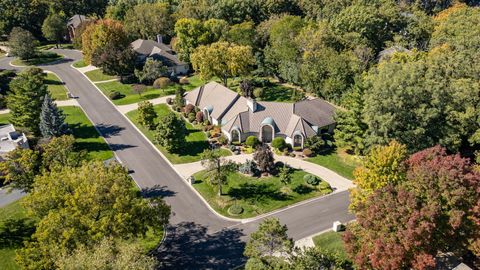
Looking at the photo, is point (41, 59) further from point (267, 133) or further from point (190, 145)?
point (267, 133)

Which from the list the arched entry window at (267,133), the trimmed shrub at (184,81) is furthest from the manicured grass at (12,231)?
the trimmed shrub at (184,81)

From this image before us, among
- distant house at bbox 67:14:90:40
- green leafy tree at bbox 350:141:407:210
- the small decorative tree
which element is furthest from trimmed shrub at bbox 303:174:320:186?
distant house at bbox 67:14:90:40

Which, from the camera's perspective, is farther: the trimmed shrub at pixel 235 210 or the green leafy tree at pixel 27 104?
the green leafy tree at pixel 27 104

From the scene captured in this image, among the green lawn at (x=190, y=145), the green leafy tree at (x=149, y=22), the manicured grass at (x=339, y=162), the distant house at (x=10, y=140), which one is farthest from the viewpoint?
the green leafy tree at (x=149, y=22)

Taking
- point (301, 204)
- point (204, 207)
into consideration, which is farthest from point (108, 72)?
point (301, 204)

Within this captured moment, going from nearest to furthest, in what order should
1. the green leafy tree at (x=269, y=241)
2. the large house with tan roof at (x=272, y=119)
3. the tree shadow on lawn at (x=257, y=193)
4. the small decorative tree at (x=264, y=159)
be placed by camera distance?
the green leafy tree at (x=269, y=241) < the tree shadow on lawn at (x=257, y=193) < the small decorative tree at (x=264, y=159) < the large house with tan roof at (x=272, y=119)

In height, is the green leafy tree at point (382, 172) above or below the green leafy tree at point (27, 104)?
below

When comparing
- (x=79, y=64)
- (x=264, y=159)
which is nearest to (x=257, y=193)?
(x=264, y=159)

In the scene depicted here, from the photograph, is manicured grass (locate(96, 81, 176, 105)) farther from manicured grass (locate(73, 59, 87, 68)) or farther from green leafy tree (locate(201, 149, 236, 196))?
green leafy tree (locate(201, 149, 236, 196))

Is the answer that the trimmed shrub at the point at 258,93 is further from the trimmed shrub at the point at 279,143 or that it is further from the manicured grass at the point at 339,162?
the manicured grass at the point at 339,162
